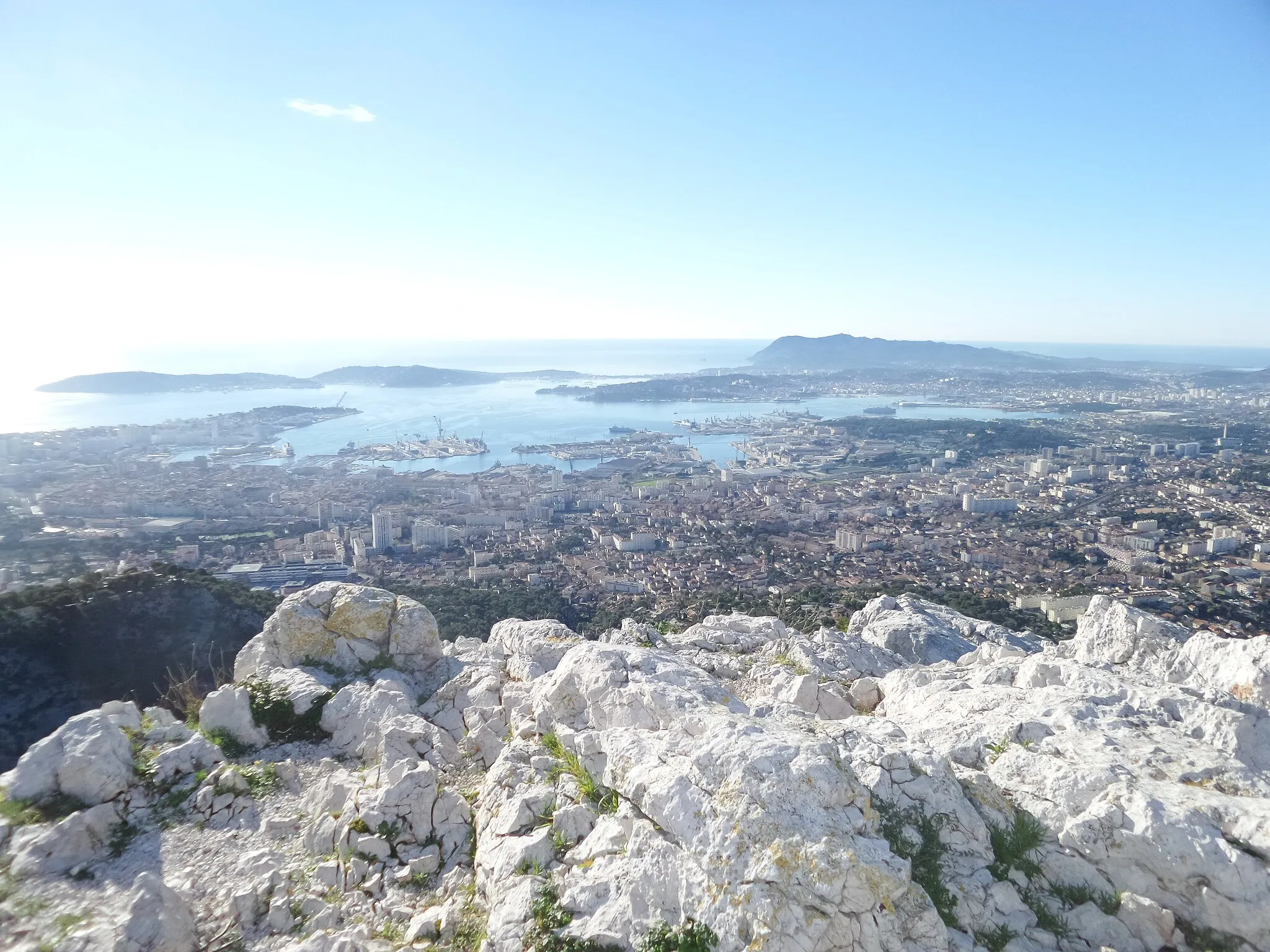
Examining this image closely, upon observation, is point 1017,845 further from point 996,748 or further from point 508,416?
point 508,416

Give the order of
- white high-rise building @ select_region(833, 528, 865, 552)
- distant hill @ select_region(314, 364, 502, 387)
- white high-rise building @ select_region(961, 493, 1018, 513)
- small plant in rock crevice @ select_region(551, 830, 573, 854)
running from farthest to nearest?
distant hill @ select_region(314, 364, 502, 387) < white high-rise building @ select_region(961, 493, 1018, 513) < white high-rise building @ select_region(833, 528, 865, 552) < small plant in rock crevice @ select_region(551, 830, 573, 854)

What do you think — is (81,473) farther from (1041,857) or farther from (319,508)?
(1041,857)

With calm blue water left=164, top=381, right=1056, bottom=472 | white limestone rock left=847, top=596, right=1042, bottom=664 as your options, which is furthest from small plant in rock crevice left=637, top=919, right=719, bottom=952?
calm blue water left=164, top=381, right=1056, bottom=472

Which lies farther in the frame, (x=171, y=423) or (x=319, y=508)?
(x=171, y=423)

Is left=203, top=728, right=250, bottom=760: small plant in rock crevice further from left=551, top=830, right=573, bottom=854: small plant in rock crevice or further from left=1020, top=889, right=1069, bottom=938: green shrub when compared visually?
left=1020, top=889, right=1069, bottom=938: green shrub

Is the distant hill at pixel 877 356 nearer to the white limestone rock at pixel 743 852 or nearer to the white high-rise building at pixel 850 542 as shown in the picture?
the white high-rise building at pixel 850 542

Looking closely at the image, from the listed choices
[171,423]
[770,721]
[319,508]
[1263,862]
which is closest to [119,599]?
[770,721]
